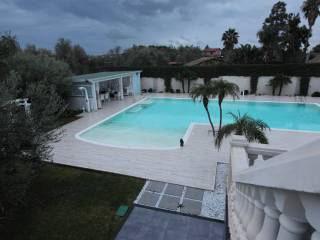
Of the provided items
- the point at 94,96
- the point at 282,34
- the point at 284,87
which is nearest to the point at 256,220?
the point at 94,96

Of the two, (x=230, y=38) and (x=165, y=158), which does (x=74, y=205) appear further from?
(x=230, y=38)

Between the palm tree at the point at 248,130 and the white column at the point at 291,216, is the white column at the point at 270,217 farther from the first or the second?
the palm tree at the point at 248,130

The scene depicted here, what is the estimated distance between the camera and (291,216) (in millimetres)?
980

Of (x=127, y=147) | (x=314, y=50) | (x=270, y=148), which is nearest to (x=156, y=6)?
(x=127, y=147)

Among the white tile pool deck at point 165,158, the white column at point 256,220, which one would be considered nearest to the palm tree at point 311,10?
the white tile pool deck at point 165,158

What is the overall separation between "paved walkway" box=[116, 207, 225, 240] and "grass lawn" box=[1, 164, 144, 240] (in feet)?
1.16

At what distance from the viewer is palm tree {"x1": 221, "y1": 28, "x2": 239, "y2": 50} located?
3259 centimetres

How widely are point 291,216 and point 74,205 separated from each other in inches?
245

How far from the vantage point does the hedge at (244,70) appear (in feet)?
70.4

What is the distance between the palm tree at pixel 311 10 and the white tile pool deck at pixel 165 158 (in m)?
18.1

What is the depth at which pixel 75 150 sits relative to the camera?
10.3 metres

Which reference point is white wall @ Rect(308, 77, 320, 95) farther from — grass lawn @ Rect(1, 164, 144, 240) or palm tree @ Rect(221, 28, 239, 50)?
grass lawn @ Rect(1, 164, 144, 240)

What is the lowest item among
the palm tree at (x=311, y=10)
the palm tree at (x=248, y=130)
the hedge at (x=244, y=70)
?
the palm tree at (x=248, y=130)

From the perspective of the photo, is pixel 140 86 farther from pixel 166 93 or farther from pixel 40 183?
pixel 40 183
